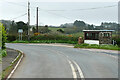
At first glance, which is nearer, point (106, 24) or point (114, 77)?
point (114, 77)

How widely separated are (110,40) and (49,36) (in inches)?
672

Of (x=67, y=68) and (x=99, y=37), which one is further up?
(x=99, y=37)

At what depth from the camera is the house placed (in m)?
39.9

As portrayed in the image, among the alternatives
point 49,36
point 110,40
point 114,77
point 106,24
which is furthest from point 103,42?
point 106,24

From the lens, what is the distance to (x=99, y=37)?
135ft

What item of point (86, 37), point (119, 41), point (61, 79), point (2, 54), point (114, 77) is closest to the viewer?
point (61, 79)

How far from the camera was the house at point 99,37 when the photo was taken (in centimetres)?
3990

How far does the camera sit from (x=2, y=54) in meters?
19.8

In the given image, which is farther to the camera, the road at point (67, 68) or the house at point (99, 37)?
the house at point (99, 37)

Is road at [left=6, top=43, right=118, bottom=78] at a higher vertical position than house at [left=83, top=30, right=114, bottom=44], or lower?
lower

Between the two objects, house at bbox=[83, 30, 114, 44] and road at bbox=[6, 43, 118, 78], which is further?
house at bbox=[83, 30, 114, 44]

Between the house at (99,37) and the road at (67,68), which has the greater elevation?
the house at (99,37)

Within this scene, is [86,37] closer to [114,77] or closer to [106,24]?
[114,77]

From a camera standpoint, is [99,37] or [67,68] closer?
[67,68]
